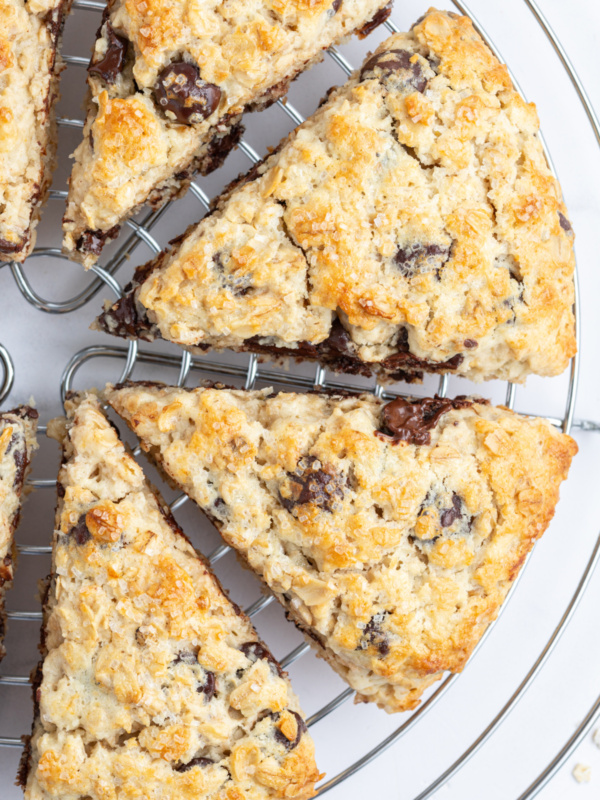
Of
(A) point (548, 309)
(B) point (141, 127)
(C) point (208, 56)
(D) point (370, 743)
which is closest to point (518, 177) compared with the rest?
(A) point (548, 309)

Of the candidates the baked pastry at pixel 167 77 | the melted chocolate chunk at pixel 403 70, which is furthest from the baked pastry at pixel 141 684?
the melted chocolate chunk at pixel 403 70

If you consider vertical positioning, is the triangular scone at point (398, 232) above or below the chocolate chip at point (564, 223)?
above

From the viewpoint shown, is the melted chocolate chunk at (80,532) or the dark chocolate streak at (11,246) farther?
the dark chocolate streak at (11,246)

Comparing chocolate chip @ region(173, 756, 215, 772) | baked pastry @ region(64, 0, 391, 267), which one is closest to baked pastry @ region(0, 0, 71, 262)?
baked pastry @ region(64, 0, 391, 267)

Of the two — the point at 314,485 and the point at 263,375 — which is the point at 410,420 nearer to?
the point at 314,485

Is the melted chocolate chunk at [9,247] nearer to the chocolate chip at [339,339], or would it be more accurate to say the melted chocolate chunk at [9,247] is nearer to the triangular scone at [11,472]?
the triangular scone at [11,472]

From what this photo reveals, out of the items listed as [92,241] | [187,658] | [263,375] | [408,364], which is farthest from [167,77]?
[187,658]

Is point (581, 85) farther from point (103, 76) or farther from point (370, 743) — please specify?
point (370, 743)
